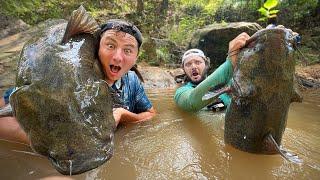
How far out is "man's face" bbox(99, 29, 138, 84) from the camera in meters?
2.89

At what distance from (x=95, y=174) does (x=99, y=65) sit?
0.85 m

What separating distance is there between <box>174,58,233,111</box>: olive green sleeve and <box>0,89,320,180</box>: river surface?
30cm

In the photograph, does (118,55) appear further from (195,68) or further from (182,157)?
(195,68)

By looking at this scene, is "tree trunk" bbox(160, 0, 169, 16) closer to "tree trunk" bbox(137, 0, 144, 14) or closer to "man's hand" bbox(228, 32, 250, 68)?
"tree trunk" bbox(137, 0, 144, 14)

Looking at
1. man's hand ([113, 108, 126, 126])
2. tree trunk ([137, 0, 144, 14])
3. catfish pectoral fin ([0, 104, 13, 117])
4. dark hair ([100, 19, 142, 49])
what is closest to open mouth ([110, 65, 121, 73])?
dark hair ([100, 19, 142, 49])

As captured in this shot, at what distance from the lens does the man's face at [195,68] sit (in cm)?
520

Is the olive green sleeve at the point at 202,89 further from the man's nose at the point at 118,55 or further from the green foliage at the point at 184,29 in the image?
the green foliage at the point at 184,29

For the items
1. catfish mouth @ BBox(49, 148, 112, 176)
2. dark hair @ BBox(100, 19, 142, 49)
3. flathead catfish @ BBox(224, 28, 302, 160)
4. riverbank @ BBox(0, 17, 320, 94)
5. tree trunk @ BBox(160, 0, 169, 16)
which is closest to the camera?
catfish mouth @ BBox(49, 148, 112, 176)

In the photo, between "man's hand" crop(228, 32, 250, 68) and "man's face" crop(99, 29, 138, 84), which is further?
"man's face" crop(99, 29, 138, 84)

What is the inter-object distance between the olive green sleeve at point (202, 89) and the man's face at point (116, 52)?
86cm

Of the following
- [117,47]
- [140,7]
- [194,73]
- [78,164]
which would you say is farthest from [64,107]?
[140,7]

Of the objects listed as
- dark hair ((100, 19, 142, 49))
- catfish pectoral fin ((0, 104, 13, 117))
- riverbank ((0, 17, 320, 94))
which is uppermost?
dark hair ((100, 19, 142, 49))

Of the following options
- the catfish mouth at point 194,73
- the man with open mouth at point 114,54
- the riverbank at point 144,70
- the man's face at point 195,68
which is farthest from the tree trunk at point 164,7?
the man with open mouth at point 114,54

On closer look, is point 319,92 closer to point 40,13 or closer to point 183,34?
point 183,34
